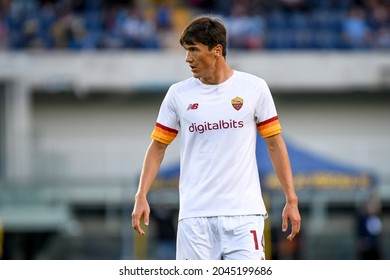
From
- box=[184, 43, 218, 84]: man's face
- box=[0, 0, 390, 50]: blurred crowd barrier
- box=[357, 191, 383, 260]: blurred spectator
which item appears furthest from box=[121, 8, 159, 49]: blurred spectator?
box=[184, 43, 218, 84]: man's face

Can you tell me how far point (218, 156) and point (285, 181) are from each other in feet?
1.47

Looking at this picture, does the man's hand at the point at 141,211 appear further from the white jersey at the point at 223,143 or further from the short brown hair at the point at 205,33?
the short brown hair at the point at 205,33

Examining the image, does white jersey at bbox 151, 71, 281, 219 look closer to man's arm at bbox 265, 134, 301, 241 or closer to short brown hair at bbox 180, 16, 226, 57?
man's arm at bbox 265, 134, 301, 241

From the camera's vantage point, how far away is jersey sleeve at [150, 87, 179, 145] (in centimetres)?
838

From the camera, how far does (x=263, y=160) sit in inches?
741

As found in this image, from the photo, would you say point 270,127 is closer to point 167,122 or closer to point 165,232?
point 167,122

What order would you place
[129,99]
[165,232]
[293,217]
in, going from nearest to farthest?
[293,217]
[165,232]
[129,99]

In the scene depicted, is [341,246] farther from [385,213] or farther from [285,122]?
[285,122]

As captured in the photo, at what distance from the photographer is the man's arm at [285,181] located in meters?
8.15

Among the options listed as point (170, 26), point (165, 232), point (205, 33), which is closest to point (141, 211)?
point (205, 33)

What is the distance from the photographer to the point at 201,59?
825cm

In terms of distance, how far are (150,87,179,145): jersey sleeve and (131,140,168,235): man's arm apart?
0.18 feet

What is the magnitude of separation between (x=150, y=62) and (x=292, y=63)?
3.24 metres

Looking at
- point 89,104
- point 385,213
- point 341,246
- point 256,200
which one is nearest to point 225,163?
point 256,200
